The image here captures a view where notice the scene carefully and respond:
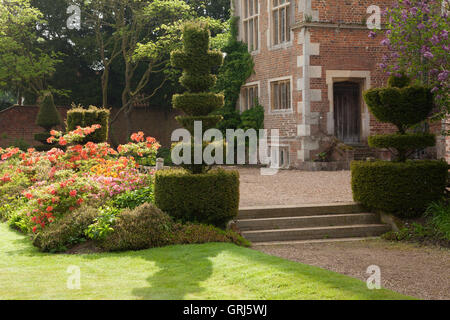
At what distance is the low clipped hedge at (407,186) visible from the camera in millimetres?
10227

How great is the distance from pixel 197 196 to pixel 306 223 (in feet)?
A: 6.99

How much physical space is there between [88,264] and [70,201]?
2.83 meters

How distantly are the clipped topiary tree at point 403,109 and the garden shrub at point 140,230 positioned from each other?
4.63 m

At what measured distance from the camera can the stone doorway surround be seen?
1936 cm

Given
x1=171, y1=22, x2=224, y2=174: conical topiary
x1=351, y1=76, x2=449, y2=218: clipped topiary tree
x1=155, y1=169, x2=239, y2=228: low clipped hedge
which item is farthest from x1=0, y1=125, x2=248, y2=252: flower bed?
x1=351, y1=76, x2=449, y2=218: clipped topiary tree

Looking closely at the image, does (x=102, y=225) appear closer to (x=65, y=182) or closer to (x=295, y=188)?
(x=65, y=182)

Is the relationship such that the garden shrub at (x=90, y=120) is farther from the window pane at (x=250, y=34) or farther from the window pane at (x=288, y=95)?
the window pane at (x=250, y=34)

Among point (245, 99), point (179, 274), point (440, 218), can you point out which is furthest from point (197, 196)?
point (245, 99)

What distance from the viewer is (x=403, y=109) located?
10.5 metres

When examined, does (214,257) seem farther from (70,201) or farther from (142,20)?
(142,20)

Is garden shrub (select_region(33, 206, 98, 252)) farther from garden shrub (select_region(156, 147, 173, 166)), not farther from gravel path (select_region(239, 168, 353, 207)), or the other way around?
garden shrub (select_region(156, 147, 173, 166))

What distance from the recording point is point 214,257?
25.8 ft

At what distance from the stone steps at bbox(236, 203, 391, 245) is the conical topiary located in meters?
1.37
